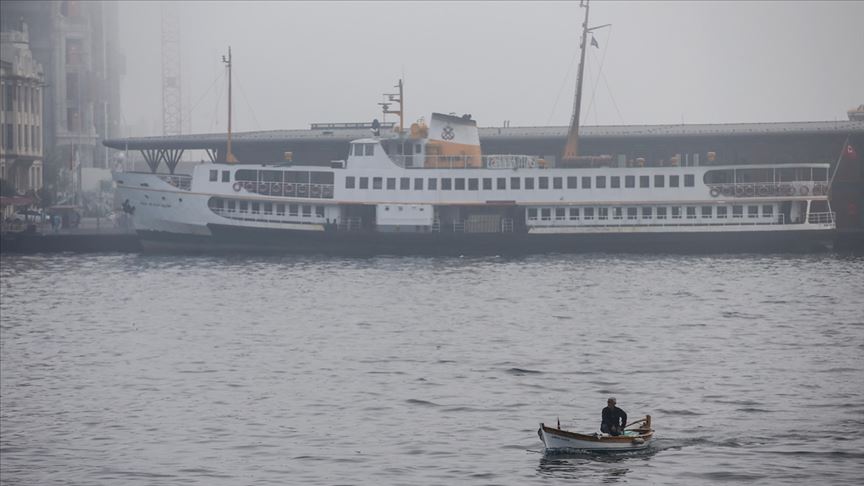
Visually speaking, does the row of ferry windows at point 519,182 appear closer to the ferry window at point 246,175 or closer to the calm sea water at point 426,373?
the ferry window at point 246,175

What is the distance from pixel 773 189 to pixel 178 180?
4393 cm

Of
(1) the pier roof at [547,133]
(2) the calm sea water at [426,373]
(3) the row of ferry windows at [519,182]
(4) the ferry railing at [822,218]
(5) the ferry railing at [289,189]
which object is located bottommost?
(2) the calm sea water at [426,373]

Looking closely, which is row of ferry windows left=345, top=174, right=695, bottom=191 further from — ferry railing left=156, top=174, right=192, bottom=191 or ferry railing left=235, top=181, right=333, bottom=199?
ferry railing left=156, top=174, right=192, bottom=191

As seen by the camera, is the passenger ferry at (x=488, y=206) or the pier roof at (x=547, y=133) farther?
the pier roof at (x=547, y=133)

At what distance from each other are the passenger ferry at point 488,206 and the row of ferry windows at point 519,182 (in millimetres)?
72

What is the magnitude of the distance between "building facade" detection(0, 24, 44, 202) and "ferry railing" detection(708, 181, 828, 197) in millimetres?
65998

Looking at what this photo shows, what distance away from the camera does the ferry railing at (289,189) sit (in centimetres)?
10288

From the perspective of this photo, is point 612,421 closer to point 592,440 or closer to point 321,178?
point 592,440

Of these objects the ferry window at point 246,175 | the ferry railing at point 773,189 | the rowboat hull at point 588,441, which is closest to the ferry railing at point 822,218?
the ferry railing at point 773,189

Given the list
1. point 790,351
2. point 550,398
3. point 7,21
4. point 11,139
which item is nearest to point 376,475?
point 550,398

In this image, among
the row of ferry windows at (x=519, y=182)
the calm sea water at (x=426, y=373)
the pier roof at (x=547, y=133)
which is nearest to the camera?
the calm sea water at (x=426, y=373)

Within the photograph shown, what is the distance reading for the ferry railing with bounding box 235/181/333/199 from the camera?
338 ft

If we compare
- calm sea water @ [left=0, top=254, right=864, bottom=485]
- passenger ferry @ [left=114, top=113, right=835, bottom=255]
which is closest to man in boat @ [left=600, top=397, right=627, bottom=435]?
calm sea water @ [left=0, top=254, right=864, bottom=485]

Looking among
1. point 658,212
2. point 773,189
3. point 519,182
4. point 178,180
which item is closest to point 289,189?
point 178,180
